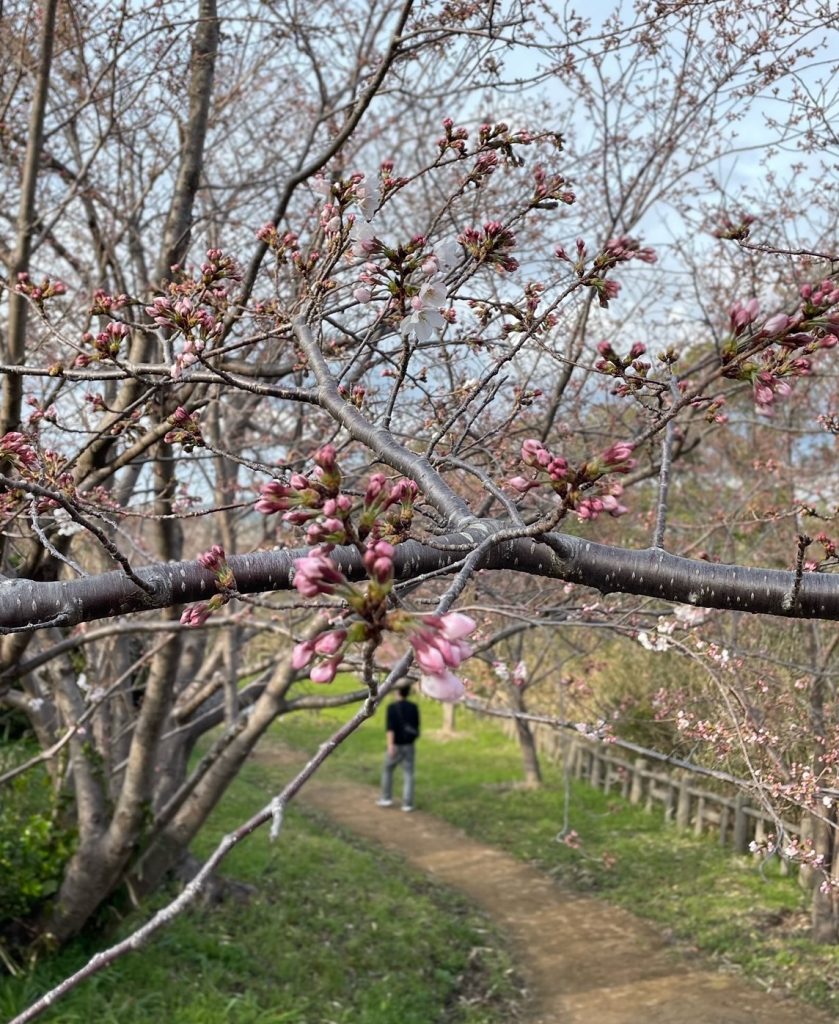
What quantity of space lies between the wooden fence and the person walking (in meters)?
1.80

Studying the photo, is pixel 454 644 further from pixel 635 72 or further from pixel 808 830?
pixel 808 830

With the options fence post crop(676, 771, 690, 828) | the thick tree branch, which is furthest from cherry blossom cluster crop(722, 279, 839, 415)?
fence post crop(676, 771, 690, 828)

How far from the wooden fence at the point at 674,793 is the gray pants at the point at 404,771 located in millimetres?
1865

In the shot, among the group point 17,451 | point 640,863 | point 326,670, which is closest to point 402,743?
point 640,863

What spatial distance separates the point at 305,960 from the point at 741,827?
4.66 m

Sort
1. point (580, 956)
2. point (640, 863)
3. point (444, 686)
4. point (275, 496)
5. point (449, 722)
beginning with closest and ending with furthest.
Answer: point (444, 686), point (275, 496), point (580, 956), point (640, 863), point (449, 722)

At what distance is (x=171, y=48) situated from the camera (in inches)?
188

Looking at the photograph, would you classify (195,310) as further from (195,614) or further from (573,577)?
(573,577)

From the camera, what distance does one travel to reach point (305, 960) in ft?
20.3

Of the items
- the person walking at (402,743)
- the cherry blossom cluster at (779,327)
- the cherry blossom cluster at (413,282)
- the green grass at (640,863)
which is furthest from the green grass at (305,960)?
the cherry blossom cluster at (779,327)

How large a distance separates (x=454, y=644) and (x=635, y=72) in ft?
18.1

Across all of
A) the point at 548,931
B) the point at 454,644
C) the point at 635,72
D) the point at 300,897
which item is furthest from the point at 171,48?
the point at 548,931

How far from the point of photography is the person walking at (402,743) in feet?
33.9

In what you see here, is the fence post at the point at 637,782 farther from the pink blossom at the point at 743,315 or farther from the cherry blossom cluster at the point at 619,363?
the pink blossom at the point at 743,315
